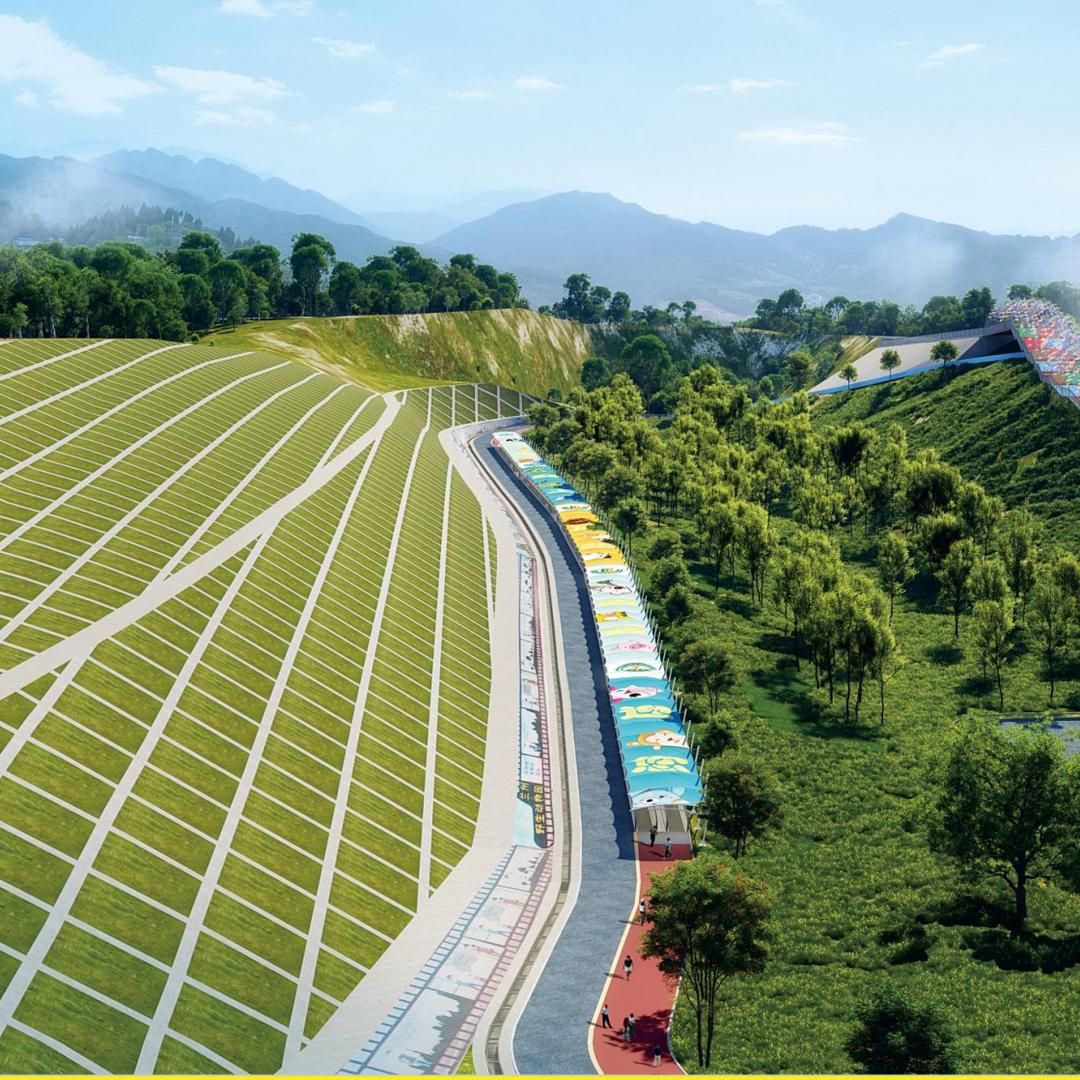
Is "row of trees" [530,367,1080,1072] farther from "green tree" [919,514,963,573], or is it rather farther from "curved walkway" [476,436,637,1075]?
"curved walkway" [476,436,637,1075]

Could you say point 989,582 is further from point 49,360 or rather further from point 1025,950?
point 49,360

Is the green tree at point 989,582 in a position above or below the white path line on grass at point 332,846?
above

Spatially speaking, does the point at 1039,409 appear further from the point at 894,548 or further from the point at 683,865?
the point at 683,865

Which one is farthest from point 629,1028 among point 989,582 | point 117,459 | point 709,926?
point 117,459

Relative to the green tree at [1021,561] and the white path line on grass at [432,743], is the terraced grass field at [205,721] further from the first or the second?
the green tree at [1021,561]

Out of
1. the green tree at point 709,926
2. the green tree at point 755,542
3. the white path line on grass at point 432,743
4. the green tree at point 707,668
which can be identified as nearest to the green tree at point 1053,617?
the green tree at point 707,668
